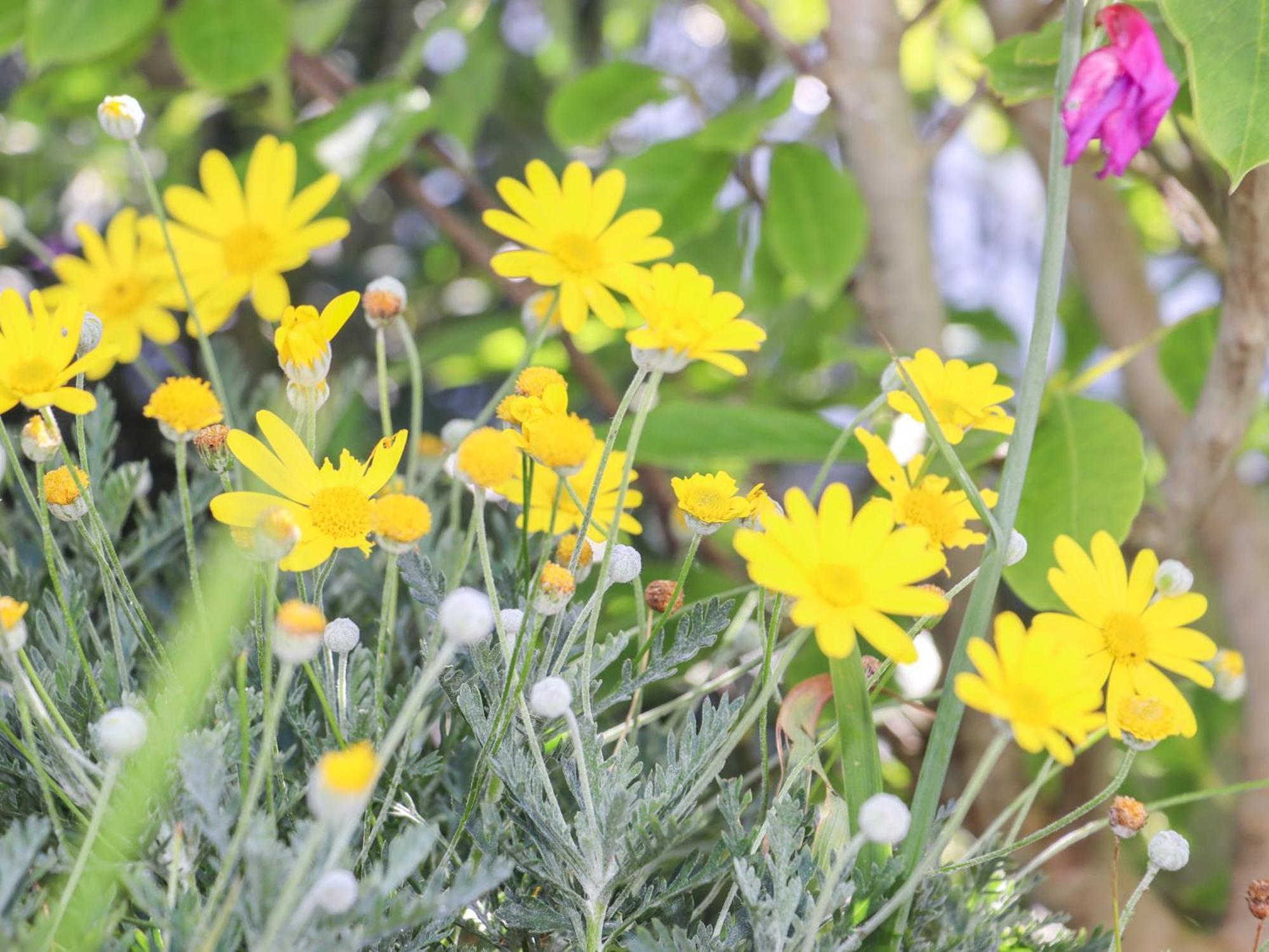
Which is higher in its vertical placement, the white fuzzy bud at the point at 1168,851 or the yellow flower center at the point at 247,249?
the yellow flower center at the point at 247,249

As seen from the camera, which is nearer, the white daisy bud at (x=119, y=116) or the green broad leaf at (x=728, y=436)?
the white daisy bud at (x=119, y=116)

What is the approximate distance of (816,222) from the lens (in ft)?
2.00

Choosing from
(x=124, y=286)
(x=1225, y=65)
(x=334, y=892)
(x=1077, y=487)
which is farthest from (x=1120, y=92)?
(x=124, y=286)

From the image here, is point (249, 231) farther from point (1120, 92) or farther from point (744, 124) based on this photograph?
point (1120, 92)

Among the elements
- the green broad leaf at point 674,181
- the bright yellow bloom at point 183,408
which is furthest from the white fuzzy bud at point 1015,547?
the green broad leaf at point 674,181

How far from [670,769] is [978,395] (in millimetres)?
Answer: 157

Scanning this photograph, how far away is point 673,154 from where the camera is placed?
2.05ft

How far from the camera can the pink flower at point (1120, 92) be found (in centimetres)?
32

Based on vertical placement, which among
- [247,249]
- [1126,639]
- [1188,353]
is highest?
[247,249]

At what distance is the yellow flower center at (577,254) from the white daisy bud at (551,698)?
173 millimetres

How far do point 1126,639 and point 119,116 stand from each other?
0.37m

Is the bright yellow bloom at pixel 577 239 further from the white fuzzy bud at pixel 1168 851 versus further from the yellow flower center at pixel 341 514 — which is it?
the white fuzzy bud at pixel 1168 851

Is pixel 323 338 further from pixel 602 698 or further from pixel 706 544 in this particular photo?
pixel 706 544

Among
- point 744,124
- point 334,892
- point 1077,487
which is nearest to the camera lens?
point 334,892
